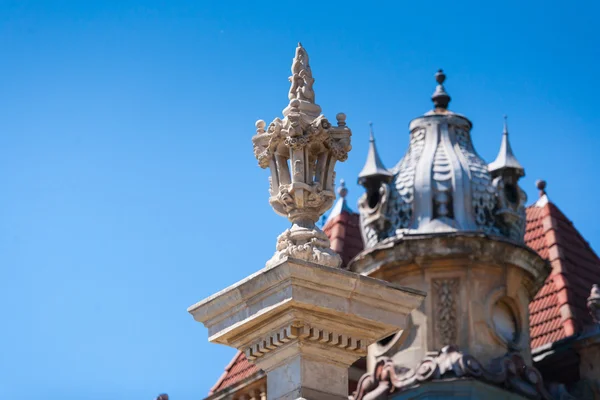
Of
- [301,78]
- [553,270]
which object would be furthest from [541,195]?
[301,78]

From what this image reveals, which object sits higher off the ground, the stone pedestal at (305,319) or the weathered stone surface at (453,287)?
the weathered stone surface at (453,287)

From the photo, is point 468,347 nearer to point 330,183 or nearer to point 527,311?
point 527,311

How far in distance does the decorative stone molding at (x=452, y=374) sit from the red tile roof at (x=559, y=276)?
8.85ft

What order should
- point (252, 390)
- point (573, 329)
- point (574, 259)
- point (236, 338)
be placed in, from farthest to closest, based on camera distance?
point (574, 259), point (573, 329), point (252, 390), point (236, 338)

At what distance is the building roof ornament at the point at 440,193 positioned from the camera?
112 feet

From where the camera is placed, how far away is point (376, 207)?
113ft

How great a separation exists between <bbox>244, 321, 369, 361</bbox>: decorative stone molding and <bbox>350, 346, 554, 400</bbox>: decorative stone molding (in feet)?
33.2

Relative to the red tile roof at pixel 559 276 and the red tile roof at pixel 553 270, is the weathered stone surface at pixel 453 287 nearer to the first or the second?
the red tile roof at pixel 559 276

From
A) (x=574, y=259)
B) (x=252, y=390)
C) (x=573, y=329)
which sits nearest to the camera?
(x=252, y=390)

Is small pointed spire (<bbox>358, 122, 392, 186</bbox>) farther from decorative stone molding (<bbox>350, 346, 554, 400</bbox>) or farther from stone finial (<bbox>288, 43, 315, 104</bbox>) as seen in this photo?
stone finial (<bbox>288, 43, 315, 104</bbox>)

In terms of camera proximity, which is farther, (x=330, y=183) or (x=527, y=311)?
(x=527, y=311)

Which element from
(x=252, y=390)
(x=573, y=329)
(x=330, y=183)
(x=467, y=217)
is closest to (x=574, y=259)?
(x=573, y=329)

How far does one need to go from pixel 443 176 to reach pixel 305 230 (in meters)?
11.6

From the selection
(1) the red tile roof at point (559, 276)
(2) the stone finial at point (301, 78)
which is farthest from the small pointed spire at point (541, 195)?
(2) the stone finial at point (301, 78)
